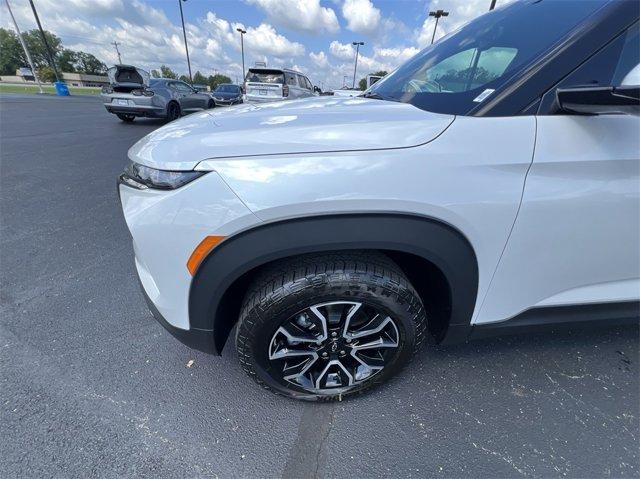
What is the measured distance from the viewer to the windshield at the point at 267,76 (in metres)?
12.0

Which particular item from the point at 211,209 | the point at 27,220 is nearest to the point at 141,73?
the point at 27,220

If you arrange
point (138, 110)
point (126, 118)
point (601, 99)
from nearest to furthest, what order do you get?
point (601, 99)
point (138, 110)
point (126, 118)

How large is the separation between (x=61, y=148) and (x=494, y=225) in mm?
8311

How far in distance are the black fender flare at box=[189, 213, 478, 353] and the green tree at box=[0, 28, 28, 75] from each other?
9778 centimetres

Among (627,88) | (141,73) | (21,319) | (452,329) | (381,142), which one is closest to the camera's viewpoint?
(627,88)

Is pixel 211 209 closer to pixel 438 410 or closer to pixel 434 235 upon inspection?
pixel 434 235

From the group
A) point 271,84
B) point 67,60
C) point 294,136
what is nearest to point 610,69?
point 294,136

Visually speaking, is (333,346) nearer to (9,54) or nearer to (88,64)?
(9,54)

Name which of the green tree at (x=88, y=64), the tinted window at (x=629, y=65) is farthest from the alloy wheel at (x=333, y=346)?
the green tree at (x=88, y=64)

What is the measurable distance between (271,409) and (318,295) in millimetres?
744

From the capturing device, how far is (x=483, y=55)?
5.37 ft

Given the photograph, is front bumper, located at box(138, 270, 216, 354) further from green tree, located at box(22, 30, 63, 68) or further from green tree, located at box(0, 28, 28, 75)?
green tree, located at box(0, 28, 28, 75)

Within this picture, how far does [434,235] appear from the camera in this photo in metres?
1.28

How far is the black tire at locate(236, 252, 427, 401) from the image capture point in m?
1.33
